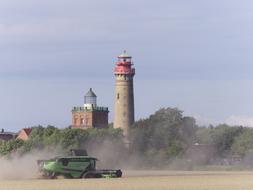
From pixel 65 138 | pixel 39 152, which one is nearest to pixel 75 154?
pixel 39 152

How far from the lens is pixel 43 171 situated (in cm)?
9619

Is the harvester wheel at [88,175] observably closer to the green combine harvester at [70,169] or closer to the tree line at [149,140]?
the green combine harvester at [70,169]

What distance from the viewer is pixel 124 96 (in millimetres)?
187125

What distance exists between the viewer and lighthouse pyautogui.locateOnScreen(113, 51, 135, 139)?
18638 centimetres

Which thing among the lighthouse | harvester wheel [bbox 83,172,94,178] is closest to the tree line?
the lighthouse

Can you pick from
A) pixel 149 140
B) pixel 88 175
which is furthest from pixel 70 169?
pixel 149 140

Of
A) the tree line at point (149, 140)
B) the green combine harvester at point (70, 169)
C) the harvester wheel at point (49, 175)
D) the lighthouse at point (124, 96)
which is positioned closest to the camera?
the harvester wheel at point (49, 175)

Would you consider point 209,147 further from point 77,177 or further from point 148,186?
point 148,186

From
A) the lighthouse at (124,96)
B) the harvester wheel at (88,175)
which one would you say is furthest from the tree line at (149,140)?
the harvester wheel at (88,175)

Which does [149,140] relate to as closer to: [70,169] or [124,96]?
[124,96]

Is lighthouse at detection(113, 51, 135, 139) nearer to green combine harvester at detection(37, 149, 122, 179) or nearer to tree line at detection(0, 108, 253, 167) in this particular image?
tree line at detection(0, 108, 253, 167)

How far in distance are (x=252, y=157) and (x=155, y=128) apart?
27.1 meters

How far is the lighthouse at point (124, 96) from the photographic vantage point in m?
186

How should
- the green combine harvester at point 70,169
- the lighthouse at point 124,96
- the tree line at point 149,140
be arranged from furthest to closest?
the lighthouse at point 124,96, the tree line at point 149,140, the green combine harvester at point 70,169
